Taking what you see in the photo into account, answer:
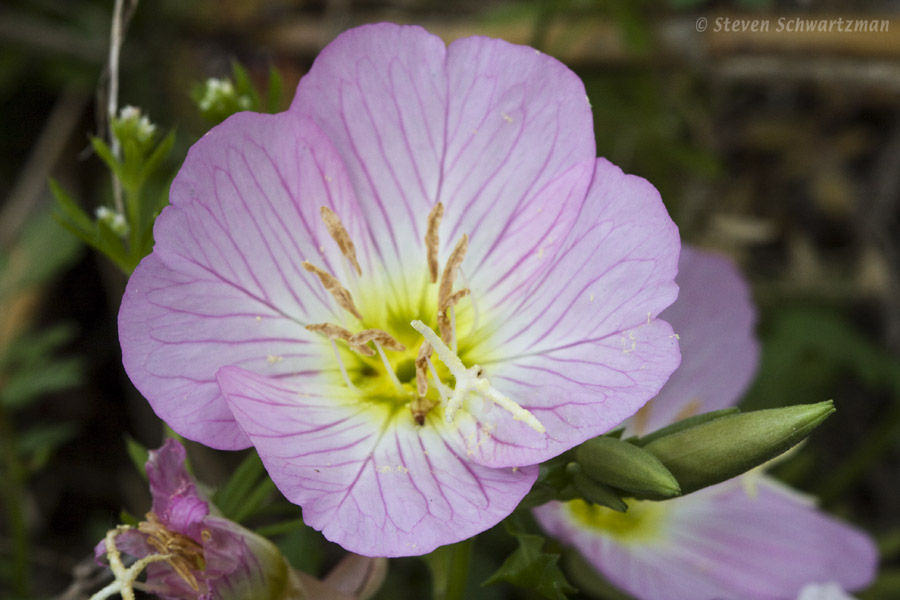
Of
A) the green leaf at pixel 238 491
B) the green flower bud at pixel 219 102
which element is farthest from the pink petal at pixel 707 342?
the green flower bud at pixel 219 102

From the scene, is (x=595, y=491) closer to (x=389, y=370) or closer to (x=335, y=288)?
(x=389, y=370)

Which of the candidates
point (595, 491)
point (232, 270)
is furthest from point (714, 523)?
point (232, 270)

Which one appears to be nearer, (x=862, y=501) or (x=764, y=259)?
(x=862, y=501)

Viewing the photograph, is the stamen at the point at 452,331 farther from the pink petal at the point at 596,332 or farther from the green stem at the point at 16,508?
the green stem at the point at 16,508

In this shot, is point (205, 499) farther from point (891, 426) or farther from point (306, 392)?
point (891, 426)


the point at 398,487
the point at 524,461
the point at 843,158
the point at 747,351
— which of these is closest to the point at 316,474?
the point at 398,487
